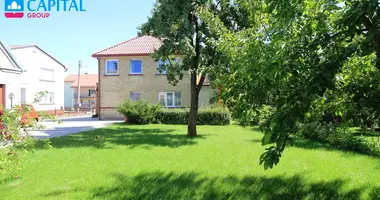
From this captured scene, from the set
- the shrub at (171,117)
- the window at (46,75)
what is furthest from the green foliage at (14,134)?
the window at (46,75)

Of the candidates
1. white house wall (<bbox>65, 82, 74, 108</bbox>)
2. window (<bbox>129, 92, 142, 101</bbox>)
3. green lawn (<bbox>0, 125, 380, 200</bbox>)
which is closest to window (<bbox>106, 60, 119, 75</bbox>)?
window (<bbox>129, 92, 142, 101</bbox>)

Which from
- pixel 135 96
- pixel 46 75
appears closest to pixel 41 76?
pixel 46 75

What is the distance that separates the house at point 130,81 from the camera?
28828 millimetres

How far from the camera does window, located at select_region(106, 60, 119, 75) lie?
29433mm

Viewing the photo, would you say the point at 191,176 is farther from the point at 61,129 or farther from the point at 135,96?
the point at 135,96

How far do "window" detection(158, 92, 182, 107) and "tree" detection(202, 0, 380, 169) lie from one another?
81.1 feet

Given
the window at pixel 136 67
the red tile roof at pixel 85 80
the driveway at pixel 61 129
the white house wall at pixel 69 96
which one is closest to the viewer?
the driveway at pixel 61 129

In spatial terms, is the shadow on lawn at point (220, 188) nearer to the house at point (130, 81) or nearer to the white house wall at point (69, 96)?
the house at point (130, 81)

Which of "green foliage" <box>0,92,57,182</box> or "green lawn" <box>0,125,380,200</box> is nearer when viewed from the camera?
"green foliage" <box>0,92,57,182</box>

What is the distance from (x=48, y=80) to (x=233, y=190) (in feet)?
125

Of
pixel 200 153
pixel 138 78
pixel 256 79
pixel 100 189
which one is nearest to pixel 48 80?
pixel 138 78

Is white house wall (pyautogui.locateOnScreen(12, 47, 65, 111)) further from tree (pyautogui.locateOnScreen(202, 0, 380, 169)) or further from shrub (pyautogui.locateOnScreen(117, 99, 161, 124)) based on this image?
tree (pyautogui.locateOnScreen(202, 0, 380, 169))

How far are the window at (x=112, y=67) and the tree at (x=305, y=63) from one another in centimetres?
2644

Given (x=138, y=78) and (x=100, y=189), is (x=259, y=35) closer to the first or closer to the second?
(x=100, y=189)
